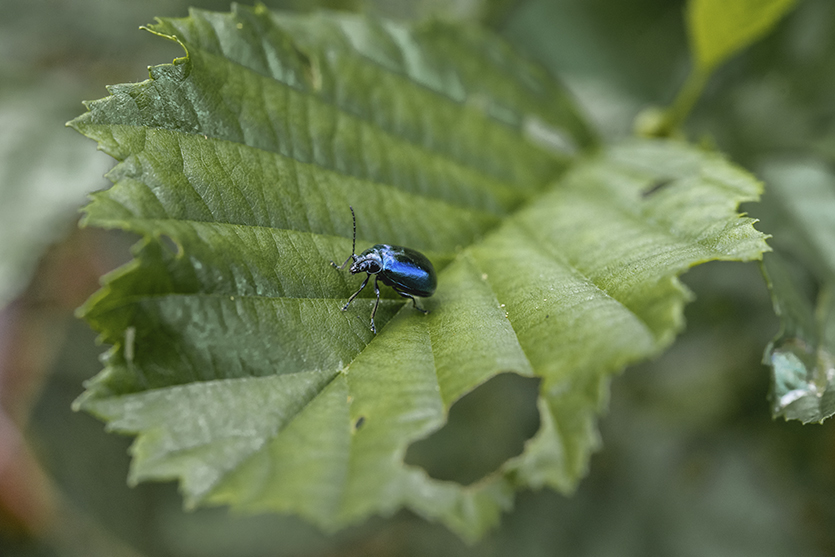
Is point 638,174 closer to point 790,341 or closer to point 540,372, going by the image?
point 790,341

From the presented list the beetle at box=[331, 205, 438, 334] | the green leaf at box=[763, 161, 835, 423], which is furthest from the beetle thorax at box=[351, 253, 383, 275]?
the green leaf at box=[763, 161, 835, 423]

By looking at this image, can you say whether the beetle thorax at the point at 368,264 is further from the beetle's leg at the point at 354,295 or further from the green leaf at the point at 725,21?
the green leaf at the point at 725,21

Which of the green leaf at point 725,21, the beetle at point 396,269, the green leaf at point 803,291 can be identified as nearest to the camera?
the green leaf at point 803,291

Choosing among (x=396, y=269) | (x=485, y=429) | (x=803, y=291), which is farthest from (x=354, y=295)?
(x=485, y=429)

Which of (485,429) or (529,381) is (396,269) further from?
(485,429)

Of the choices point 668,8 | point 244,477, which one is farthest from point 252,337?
point 668,8

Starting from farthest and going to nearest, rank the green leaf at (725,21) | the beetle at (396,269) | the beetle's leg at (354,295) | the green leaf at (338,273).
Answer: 1. the green leaf at (725,21)
2. the beetle at (396,269)
3. the beetle's leg at (354,295)
4. the green leaf at (338,273)

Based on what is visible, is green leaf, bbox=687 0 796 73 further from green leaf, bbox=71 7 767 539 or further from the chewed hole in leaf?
the chewed hole in leaf

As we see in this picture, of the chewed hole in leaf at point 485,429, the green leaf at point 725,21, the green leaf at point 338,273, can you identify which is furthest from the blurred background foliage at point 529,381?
the green leaf at point 338,273
